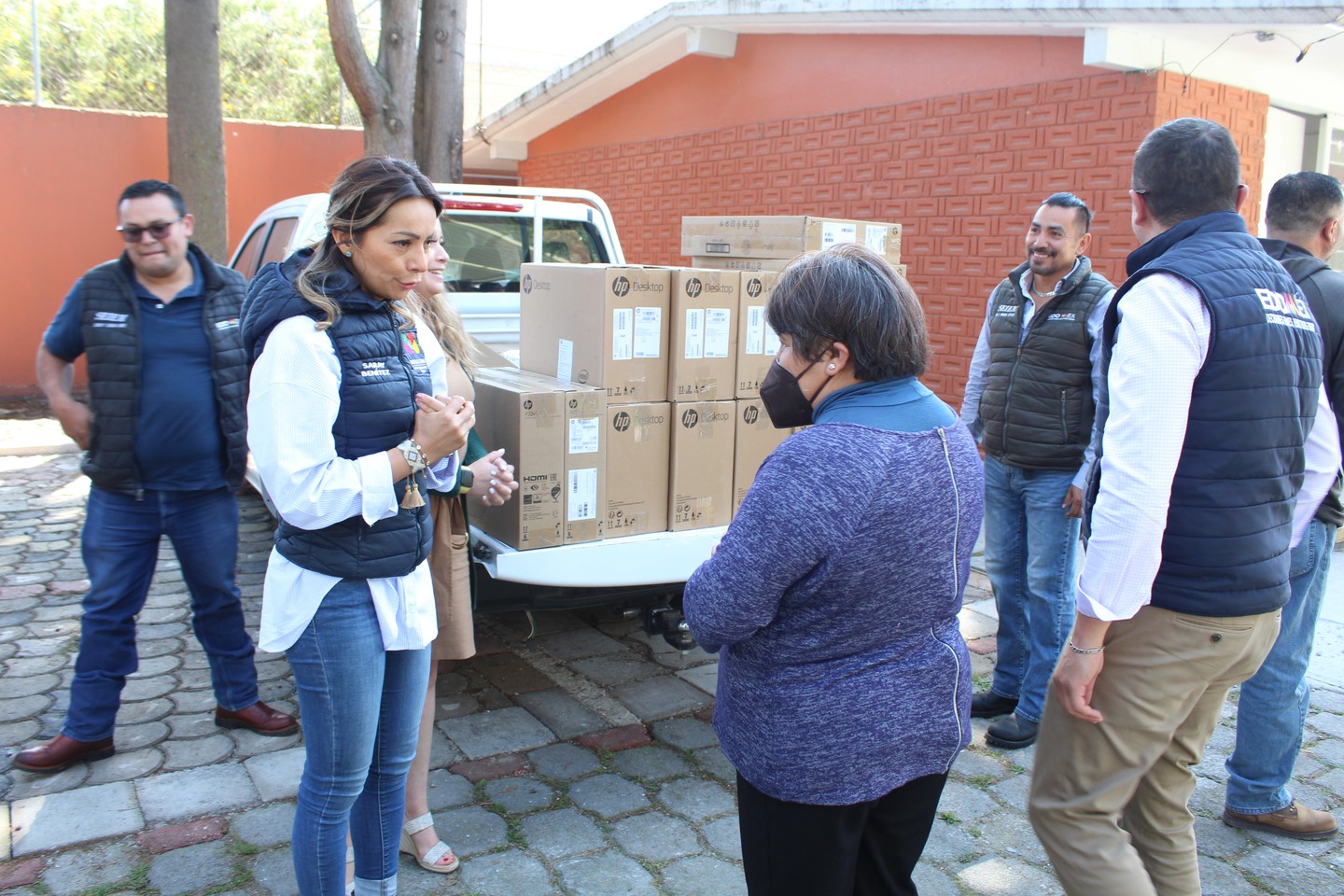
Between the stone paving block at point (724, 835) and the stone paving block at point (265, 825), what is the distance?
4.14 feet

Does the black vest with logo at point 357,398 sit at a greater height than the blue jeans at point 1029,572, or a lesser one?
greater

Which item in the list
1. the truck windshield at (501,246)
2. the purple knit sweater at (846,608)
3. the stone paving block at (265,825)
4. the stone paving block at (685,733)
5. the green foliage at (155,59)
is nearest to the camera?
the purple knit sweater at (846,608)

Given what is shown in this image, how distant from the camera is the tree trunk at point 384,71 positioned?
755 cm

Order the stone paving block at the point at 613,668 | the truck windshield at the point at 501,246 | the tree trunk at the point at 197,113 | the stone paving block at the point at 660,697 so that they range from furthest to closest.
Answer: the tree trunk at the point at 197,113 < the truck windshield at the point at 501,246 < the stone paving block at the point at 613,668 < the stone paving block at the point at 660,697

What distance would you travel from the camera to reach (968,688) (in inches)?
81.1

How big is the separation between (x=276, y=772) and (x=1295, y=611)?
3.35m

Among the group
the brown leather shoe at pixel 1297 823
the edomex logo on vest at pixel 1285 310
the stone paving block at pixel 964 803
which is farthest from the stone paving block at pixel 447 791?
the edomex logo on vest at pixel 1285 310

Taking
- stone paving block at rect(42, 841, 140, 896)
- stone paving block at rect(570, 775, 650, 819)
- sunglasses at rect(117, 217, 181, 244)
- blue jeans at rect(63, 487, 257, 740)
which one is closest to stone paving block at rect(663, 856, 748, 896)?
stone paving block at rect(570, 775, 650, 819)

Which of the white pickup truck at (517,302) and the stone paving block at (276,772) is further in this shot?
the white pickup truck at (517,302)

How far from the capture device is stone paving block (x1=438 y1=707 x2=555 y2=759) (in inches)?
150

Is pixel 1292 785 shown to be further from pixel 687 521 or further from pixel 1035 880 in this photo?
pixel 687 521

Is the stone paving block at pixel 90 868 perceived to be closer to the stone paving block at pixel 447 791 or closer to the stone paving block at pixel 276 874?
the stone paving block at pixel 276 874

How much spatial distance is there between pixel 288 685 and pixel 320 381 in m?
2.64

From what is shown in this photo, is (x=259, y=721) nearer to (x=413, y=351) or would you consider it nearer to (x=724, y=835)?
(x=724, y=835)
